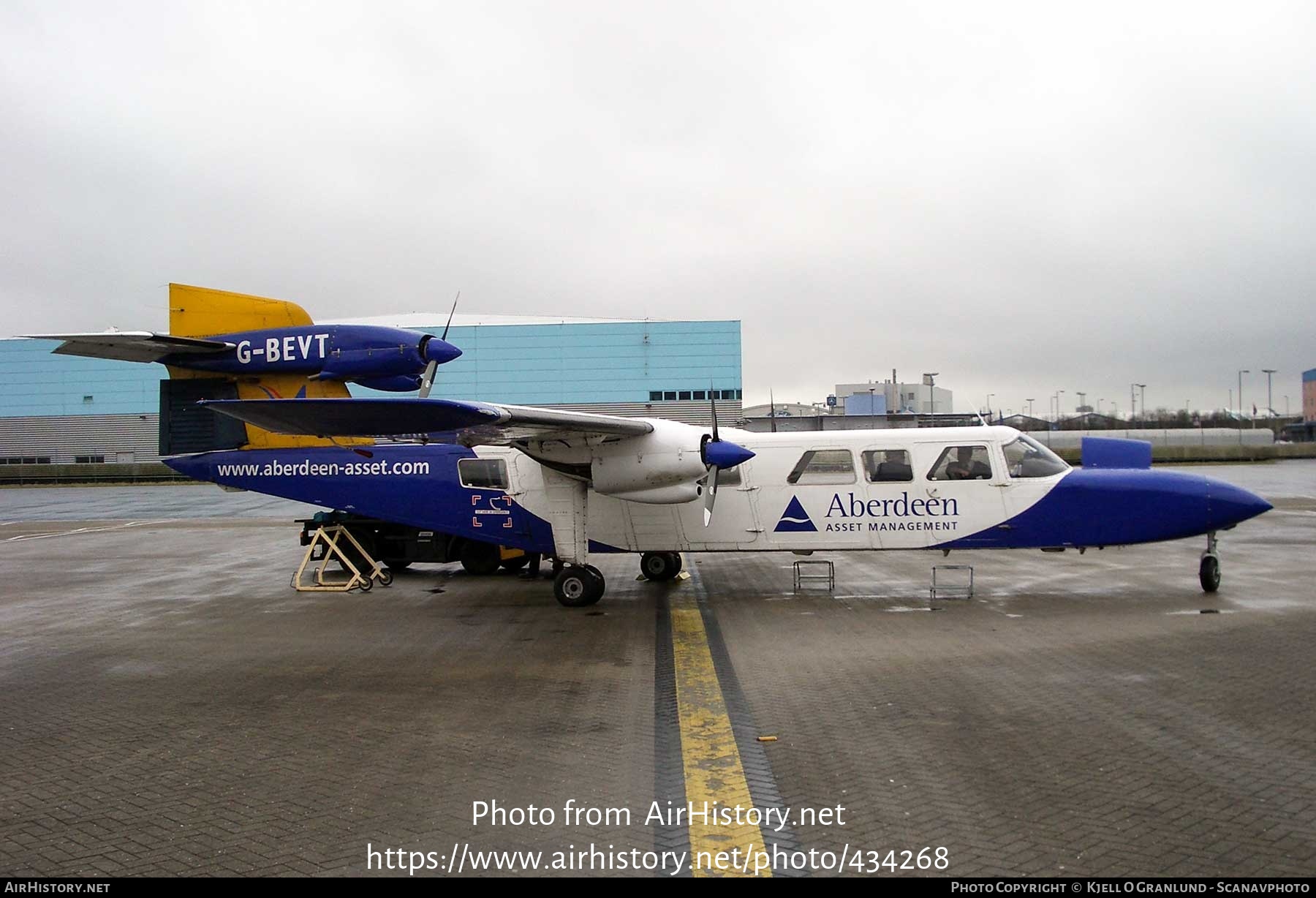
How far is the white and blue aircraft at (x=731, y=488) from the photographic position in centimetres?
1211

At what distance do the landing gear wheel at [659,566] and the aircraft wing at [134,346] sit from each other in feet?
24.5

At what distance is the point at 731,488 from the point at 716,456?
4.47 ft

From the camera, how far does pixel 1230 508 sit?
1211 centimetres

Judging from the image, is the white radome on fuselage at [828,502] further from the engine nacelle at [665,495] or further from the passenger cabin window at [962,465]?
the engine nacelle at [665,495]

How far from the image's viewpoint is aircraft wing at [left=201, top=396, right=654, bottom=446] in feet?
30.0

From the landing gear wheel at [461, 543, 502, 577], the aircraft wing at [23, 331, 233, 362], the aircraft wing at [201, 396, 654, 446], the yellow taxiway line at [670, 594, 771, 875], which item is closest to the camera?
the yellow taxiway line at [670, 594, 771, 875]

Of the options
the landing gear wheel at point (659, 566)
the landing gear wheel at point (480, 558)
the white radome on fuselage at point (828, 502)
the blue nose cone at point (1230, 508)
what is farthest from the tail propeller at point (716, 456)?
the blue nose cone at point (1230, 508)

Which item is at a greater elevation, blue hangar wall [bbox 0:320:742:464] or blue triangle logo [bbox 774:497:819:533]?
blue hangar wall [bbox 0:320:742:464]

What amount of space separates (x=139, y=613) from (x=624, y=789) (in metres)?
10.2

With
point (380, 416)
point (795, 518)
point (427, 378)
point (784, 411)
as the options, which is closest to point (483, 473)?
point (427, 378)

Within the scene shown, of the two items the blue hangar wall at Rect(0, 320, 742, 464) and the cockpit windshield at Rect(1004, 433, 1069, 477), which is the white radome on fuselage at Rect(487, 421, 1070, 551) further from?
the blue hangar wall at Rect(0, 320, 742, 464)

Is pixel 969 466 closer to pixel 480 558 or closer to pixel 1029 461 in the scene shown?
pixel 1029 461

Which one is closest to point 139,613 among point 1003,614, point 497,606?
point 497,606

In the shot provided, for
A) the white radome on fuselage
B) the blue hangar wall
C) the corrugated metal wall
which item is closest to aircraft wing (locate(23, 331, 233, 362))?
the white radome on fuselage
